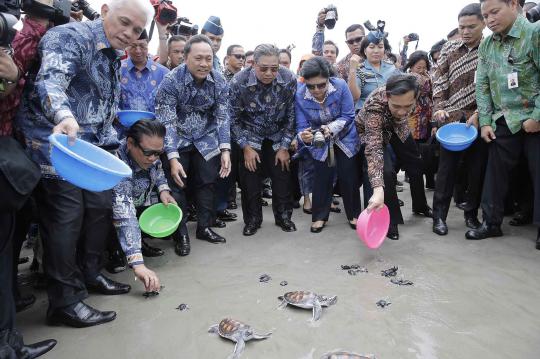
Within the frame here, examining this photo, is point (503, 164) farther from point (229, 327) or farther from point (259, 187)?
point (229, 327)

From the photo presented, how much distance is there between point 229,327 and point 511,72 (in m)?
2.46

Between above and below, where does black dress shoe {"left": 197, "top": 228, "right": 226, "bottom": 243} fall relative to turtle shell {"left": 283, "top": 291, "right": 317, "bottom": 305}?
below

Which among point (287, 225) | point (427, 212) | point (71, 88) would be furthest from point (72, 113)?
point (427, 212)

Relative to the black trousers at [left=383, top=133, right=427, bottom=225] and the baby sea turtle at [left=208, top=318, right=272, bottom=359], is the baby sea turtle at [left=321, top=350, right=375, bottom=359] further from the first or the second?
the black trousers at [left=383, top=133, right=427, bottom=225]

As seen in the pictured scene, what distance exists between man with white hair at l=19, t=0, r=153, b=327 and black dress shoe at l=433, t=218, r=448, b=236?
2.32m

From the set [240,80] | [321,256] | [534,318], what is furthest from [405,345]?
[240,80]

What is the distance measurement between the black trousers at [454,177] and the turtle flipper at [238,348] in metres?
2.05

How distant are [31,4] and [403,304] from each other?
233 centimetres

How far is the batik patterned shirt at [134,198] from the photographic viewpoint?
2.08m

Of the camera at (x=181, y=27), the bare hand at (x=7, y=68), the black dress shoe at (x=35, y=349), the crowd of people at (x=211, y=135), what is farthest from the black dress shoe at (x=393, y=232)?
the camera at (x=181, y=27)

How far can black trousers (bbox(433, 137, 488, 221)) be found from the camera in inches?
117

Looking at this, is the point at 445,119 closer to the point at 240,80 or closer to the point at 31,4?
the point at 240,80

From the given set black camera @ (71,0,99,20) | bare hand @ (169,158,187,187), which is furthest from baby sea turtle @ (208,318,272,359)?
black camera @ (71,0,99,20)

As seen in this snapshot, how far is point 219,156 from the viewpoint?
10.3 feet
